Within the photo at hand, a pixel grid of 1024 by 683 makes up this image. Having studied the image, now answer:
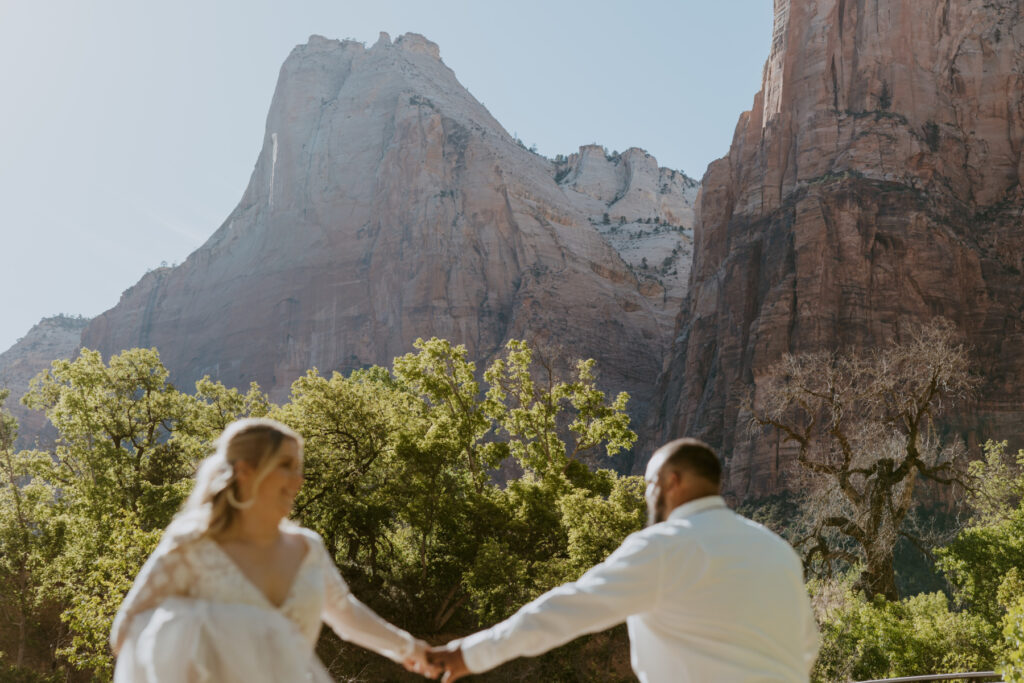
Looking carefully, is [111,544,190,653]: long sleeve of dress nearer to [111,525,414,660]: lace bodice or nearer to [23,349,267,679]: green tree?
[111,525,414,660]: lace bodice

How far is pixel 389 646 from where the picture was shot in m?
3.26

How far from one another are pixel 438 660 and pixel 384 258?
3511 inches

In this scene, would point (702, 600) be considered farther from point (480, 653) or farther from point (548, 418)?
point (548, 418)

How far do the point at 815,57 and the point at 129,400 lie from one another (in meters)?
58.4

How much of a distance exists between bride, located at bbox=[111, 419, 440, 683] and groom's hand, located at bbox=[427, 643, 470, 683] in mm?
737

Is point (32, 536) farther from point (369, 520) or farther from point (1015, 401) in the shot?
point (1015, 401)

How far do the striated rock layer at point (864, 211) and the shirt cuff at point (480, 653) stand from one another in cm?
5413

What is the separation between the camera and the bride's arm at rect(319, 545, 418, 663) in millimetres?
2965

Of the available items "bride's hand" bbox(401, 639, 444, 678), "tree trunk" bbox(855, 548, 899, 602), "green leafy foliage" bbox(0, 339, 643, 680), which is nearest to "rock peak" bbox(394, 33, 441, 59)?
"green leafy foliage" bbox(0, 339, 643, 680)

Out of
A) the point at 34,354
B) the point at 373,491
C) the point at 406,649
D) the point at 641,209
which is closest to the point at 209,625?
the point at 406,649

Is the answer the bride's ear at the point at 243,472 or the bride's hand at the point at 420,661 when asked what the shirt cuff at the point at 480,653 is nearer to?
the bride's hand at the point at 420,661

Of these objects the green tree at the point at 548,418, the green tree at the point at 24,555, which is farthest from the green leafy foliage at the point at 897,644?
the green tree at the point at 24,555

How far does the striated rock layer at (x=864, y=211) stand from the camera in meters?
57.2

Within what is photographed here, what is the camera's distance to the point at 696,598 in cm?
286
